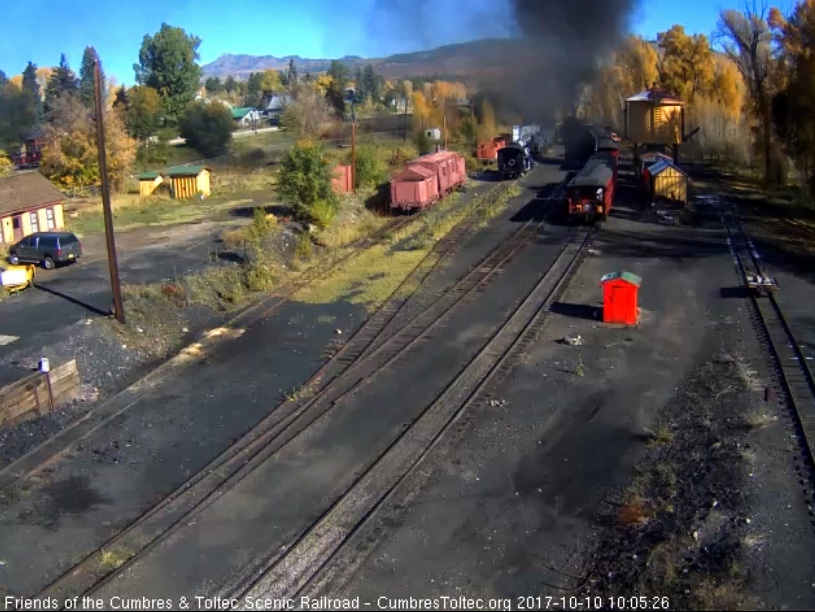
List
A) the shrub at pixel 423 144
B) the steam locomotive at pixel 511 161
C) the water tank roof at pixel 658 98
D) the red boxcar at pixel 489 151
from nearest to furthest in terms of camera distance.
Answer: the steam locomotive at pixel 511 161 → the water tank roof at pixel 658 98 → the red boxcar at pixel 489 151 → the shrub at pixel 423 144

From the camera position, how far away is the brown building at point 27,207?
2923 centimetres

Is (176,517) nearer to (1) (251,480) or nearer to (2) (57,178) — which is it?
(1) (251,480)

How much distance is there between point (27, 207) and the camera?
98.5 feet

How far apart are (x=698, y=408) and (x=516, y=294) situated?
27.3 ft

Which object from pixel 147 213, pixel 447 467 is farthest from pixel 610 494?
pixel 147 213

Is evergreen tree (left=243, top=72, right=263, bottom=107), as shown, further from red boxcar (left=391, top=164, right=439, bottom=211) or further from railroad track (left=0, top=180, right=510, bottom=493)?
railroad track (left=0, top=180, right=510, bottom=493)

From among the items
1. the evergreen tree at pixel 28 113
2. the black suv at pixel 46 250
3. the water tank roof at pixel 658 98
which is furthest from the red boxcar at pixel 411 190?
the evergreen tree at pixel 28 113

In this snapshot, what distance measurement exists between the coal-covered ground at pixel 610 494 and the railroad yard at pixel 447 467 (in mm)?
36

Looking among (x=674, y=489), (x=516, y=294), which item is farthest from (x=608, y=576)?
(x=516, y=294)

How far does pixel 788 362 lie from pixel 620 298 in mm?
3970

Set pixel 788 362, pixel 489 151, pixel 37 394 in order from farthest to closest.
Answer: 1. pixel 489 151
2. pixel 788 362
3. pixel 37 394

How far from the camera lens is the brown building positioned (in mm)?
29234

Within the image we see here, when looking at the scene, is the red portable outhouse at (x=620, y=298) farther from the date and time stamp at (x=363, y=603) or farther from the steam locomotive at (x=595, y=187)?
the steam locomotive at (x=595, y=187)

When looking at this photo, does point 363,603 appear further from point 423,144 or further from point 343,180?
point 423,144
